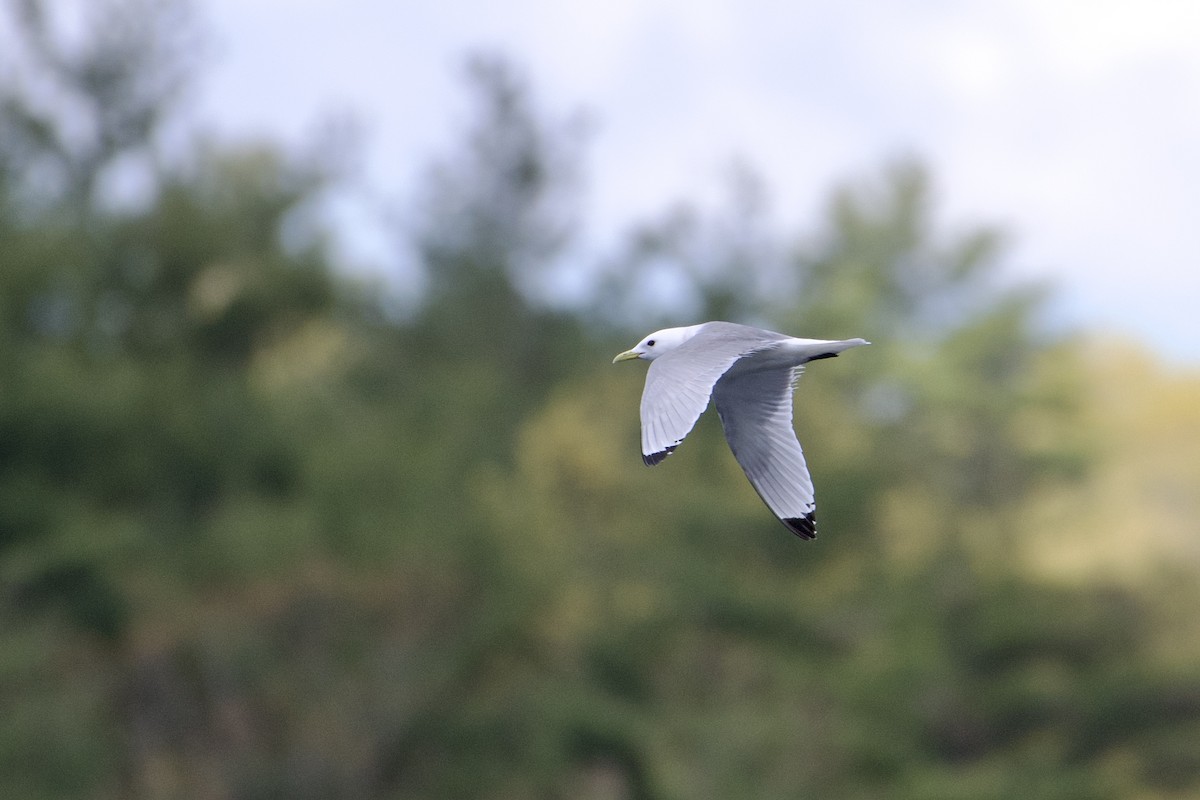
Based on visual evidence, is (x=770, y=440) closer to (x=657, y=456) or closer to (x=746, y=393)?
(x=746, y=393)

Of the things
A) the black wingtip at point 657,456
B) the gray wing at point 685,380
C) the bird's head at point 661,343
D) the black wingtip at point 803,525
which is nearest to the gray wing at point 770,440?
the black wingtip at point 803,525

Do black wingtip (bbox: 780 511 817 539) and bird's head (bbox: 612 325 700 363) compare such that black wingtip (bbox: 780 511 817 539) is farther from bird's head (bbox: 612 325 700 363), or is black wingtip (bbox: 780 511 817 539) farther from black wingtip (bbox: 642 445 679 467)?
black wingtip (bbox: 642 445 679 467)

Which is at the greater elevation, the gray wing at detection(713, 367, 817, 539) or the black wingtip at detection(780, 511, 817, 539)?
the gray wing at detection(713, 367, 817, 539)

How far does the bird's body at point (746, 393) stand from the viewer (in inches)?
157

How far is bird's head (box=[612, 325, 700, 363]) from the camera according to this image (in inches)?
189

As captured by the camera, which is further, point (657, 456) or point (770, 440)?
point (770, 440)

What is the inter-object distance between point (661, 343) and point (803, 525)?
2.04 ft

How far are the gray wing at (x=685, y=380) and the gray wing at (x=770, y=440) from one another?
1.18ft

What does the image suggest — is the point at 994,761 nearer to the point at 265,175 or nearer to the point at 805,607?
the point at 805,607

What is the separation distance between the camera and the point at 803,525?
4680mm

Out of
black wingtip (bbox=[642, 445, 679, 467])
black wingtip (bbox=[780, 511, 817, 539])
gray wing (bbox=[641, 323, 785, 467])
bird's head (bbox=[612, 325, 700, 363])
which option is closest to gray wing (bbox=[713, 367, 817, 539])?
black wingtip (bbox=[780, 511, 817, 539])

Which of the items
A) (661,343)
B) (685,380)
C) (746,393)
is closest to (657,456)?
(685,380)

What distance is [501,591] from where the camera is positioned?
19031 mm

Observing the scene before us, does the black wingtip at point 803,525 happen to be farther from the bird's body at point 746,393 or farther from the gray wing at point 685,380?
the gray wing at point 685,380
